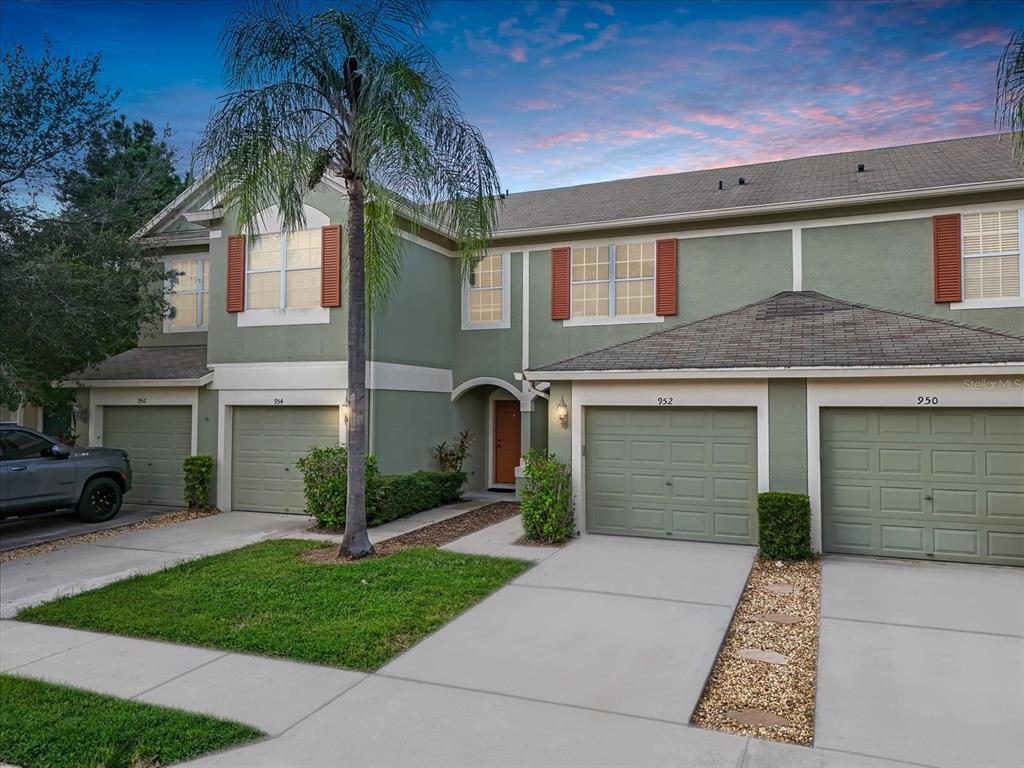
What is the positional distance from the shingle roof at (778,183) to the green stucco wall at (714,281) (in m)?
0.75

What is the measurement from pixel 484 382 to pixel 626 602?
8352 millimetres

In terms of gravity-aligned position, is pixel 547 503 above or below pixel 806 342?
below

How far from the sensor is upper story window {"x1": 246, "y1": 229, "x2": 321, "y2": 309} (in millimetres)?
12852

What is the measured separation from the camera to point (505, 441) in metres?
16.4

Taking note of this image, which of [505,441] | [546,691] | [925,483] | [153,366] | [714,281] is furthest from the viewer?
[505,441]

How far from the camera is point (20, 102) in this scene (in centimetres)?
Answer: 1041

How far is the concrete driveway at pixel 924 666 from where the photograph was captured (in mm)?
4246

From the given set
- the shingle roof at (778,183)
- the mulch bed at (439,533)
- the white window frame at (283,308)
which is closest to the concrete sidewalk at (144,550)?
the mulch bed at (439,533)

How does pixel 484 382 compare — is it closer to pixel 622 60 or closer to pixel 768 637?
pixel 622 60

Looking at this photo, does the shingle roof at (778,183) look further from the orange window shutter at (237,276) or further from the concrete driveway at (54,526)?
the concrete driveway at (54,526)

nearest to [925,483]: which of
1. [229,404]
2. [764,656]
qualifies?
[764,656]

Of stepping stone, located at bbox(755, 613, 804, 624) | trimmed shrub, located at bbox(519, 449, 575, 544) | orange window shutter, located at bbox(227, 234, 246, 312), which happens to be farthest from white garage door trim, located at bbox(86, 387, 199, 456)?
stepping stone, located at bbox(755, 613, 804, 624)

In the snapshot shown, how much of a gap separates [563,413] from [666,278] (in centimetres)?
423

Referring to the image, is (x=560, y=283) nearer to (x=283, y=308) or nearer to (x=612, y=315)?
(x=612, y=315)
